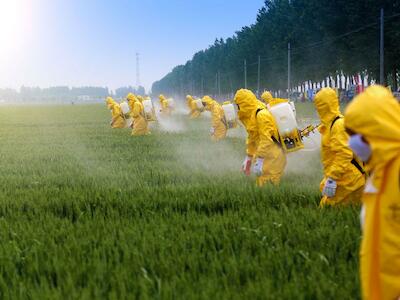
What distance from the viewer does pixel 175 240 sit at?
18.0ft

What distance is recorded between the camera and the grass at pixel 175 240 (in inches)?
166

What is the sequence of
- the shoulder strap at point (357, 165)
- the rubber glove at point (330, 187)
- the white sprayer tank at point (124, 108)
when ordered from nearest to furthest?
the rubber glove at point (330, 187) < the shoulder strap at point (357, 165) < the white sprayer tank at point (124, 108)

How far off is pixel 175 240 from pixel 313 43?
5070 centimetres

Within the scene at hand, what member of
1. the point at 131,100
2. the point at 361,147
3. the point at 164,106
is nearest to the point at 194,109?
the point at 164,106

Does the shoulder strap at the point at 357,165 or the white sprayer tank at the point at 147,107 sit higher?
the white sprayer tank at the point at 147,107

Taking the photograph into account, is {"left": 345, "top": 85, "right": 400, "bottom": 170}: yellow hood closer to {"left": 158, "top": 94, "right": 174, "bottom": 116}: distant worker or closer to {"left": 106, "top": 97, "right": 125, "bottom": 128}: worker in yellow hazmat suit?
{"left": 106, "top": 97, "right": 125, "bottom": 128}: worker in yellow hazmat suit

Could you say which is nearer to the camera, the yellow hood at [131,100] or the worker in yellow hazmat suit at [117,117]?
the yellow hood at [131,100]

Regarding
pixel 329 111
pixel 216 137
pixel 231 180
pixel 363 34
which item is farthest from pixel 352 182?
pixel 363 34

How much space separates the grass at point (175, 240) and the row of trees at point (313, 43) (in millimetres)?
29891

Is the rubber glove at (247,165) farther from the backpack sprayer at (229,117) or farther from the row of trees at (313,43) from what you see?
the row of trees at (313,43)

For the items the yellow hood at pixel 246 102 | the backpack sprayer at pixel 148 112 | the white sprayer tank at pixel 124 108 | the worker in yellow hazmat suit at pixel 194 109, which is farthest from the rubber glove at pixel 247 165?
the worker in yellow hazmat suit at pixel 194 109

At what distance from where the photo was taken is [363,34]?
41.2 meters

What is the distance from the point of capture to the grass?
13.8ft

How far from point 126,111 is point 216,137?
28.6 feet
